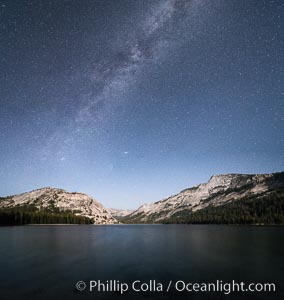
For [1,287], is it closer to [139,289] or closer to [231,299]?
[139,289]

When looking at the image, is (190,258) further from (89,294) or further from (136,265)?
(89,294)

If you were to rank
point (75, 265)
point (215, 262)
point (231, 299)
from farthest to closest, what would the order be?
point (215, 262) → point (75, 265) → point (231, 299)

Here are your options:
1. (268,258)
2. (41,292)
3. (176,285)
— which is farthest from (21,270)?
(268,258)

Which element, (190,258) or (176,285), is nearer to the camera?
(176,285)

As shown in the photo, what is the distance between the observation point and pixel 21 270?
112ft

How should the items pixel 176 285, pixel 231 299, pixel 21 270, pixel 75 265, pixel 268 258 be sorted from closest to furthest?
1. pixel 231 299
2. pixel 176 285
3. pixel 21 270
4. pixel 75 265
5. pixel 268 258

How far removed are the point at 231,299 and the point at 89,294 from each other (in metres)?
13.9

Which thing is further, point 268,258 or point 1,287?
point 268,258

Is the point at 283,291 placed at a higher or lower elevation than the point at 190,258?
higher

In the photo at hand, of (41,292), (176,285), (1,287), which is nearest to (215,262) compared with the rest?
(176,285)

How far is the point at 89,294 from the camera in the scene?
76.8ft


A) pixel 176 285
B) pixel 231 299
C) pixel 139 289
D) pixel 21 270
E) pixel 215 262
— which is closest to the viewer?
pixel 231 299

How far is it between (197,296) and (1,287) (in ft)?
68.9

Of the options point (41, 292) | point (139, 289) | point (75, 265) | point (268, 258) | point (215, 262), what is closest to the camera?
point (41, 292)
